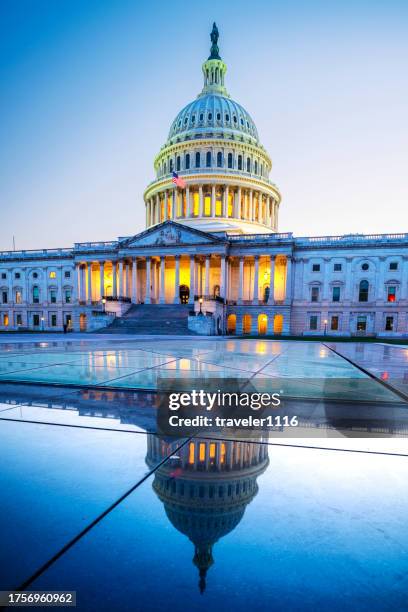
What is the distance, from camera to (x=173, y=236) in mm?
49875

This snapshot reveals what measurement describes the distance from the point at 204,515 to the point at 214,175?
6470 centimetres

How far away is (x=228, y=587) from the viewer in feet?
4.65

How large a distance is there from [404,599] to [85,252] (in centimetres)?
6064

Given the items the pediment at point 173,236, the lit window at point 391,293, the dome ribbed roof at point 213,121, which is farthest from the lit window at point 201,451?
the dome ribbed roof at point 213,121

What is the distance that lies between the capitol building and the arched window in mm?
141

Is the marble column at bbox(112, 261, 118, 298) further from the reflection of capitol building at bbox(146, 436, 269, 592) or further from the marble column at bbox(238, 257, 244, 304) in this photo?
the reflection of capitol building at bbox(146, 436, 269, 592)

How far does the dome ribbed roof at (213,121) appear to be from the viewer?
66875mm

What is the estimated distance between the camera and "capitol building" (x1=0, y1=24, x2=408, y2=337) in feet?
155

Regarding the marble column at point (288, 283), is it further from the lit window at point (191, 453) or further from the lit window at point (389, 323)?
the lit window at point (191, 453)

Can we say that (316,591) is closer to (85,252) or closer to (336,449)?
(336,449)

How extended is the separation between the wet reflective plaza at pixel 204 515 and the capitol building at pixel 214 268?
3306cm

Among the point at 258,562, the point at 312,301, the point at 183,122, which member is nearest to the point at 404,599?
the point at 258,562

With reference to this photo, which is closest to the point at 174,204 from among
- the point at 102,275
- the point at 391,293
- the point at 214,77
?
the point at 102,275

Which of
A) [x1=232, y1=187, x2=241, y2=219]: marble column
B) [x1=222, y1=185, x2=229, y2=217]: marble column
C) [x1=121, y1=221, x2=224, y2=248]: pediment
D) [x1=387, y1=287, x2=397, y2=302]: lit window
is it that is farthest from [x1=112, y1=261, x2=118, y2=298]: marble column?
[x1=387, y1=287, x2=397, y2=302]: lit window
